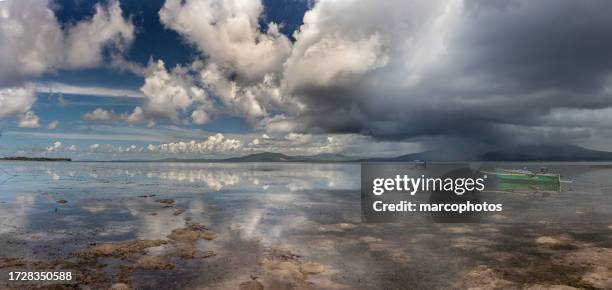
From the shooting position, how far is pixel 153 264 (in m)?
21.0

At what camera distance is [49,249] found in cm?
2397

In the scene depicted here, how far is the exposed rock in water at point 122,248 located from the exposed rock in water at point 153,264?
2.20m

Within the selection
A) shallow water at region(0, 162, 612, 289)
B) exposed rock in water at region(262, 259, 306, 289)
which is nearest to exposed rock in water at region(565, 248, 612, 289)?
shallow water at region(0, 162, 612, 289)

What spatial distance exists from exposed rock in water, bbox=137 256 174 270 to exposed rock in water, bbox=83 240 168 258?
220 cm

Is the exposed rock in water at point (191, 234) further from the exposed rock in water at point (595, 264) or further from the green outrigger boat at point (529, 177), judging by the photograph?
the green outrigger boat at point (529, 177)

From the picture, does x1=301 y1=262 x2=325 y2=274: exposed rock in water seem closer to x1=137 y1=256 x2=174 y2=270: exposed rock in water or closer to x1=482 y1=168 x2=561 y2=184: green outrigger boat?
x1=137 y1=256 x2=174 y2=270: exposed rock in water

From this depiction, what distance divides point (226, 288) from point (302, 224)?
17.0 meters

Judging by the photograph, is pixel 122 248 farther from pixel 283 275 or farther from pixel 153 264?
pixel 283 275

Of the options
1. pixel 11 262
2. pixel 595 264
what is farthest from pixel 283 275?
pixel 595 264

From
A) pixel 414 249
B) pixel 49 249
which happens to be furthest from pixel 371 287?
pixel 49 249

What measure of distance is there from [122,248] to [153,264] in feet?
15.6

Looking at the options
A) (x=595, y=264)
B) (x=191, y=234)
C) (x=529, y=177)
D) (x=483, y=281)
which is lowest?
(x=483, y=281)

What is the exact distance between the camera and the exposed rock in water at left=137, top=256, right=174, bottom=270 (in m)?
20.6

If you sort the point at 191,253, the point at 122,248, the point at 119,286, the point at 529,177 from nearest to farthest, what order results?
the point at 119,286, the point at 191,253, the point at 122,248, the point at 529,177
